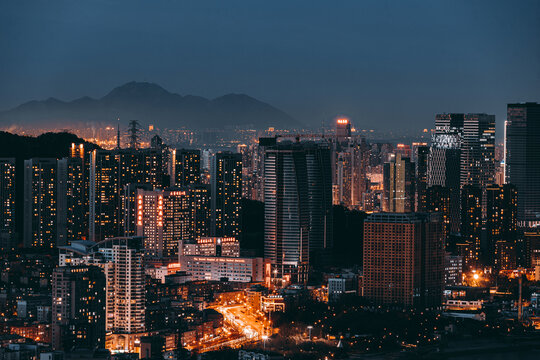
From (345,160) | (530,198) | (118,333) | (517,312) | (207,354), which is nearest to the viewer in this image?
(207,354)

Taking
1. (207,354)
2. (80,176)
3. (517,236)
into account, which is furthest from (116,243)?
(517,236)

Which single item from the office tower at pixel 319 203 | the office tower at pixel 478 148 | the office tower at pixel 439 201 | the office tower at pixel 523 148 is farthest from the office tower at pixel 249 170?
the office tower at pixel 523 148

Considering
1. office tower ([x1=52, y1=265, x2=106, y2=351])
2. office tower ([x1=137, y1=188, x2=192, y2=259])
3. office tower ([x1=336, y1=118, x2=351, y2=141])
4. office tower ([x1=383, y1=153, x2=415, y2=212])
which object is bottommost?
office tower ([x1=52, y1=265, x2=106, y2=351])

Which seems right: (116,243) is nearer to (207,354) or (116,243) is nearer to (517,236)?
(207,354)

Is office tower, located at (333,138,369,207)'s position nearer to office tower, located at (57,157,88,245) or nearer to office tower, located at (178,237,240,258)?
office tower, located at (178,237,240,258)

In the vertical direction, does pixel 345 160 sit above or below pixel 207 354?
above

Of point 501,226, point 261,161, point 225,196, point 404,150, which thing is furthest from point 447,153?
point 225,196

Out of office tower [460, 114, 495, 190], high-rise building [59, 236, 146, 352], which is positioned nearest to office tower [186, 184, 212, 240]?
high-rise building [59, 236, 146, 352]
